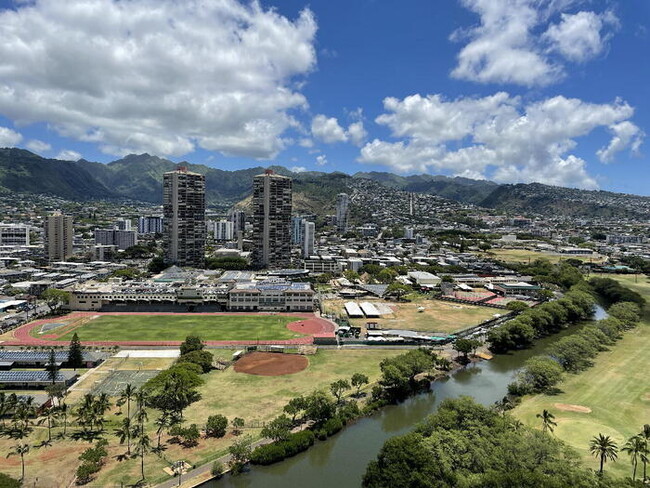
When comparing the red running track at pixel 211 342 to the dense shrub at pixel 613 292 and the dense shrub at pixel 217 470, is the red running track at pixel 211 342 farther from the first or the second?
the dense shrub at pixel 613 292

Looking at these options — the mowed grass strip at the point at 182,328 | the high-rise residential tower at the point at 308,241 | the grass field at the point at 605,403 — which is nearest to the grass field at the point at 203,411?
the mowed grass strip at the point at 182,328

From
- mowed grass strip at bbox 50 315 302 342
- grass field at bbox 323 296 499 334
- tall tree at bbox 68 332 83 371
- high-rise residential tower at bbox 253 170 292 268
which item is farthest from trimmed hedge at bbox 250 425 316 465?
high-rise residential tower at bbox 253 170 292 268

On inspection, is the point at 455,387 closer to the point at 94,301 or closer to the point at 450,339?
the point at 450,339

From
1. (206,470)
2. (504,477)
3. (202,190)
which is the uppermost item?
(202,190)

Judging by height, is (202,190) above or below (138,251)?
above

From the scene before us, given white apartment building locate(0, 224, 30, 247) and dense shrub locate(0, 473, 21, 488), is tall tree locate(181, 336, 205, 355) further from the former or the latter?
white apartment building locate(0, 224, 30, 247)

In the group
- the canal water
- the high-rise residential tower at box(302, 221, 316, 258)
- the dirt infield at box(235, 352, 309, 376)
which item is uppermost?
the high-rise residential tower at box(302, 221, 316, 258)

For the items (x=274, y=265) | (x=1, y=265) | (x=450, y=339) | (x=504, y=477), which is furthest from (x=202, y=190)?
(x=504, y=477)

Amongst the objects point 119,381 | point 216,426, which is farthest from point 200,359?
point 216,426
